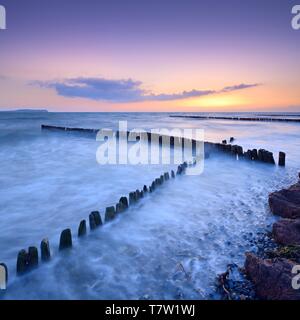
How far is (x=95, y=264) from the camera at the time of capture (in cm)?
472

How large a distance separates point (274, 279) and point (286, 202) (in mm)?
3273

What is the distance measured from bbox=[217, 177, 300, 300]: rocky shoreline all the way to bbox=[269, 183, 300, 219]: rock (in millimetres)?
962

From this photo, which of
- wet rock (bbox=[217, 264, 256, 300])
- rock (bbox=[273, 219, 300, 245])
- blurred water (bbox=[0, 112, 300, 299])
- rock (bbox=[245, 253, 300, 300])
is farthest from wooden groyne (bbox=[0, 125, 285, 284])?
rock (bbox=[273, 219, 300, 245])

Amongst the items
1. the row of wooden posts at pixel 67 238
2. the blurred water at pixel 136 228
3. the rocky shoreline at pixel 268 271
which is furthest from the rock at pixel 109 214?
the rocky shoreline at pixel 268 271

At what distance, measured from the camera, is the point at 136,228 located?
6082mm

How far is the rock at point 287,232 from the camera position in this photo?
4.62m

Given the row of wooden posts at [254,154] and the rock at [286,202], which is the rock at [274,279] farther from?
the row of wooden posts at [254,154]

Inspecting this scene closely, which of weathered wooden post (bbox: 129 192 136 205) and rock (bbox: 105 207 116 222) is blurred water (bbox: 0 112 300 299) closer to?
rock (bbox: 105 207 116 222)

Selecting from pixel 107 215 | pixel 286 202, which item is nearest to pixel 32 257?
pixel 107 215

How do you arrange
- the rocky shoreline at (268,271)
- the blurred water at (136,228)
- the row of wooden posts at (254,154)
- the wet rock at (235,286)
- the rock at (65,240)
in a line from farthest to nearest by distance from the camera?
the row of wooden posts at (254,154)
the rock at (65,240)
the blurred water at (136,228)
the wet rock at (235,286)
the rocky shoreline at (268,271)

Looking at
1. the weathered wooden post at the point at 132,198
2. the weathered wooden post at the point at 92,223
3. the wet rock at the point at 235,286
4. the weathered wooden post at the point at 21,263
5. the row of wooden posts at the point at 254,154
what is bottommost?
the wet rock at the point at 235,286

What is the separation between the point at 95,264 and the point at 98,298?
880mm

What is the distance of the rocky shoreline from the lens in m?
3.38

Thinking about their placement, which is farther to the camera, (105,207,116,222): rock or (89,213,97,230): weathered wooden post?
(105,207,116,222): rock
